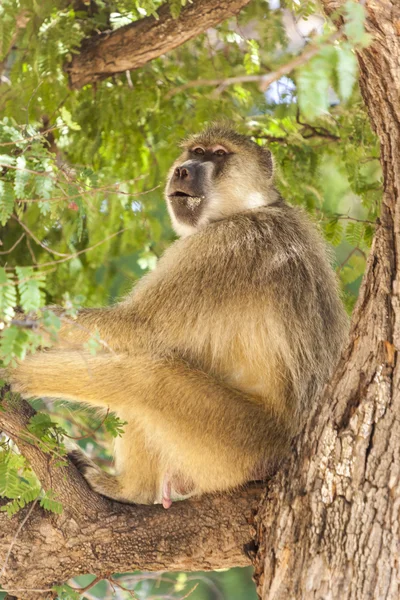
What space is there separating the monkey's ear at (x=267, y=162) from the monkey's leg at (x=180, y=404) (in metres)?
1.93

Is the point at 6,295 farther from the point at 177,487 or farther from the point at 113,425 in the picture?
A: the point at 177,487

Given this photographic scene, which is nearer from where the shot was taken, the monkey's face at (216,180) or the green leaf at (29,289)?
the green leaf at (29,289)

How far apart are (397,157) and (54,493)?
2516 mm

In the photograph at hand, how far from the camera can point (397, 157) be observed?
3773 millimetres

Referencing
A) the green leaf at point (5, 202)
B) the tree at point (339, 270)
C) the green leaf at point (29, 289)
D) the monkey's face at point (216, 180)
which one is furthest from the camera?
the monkey's face at point (216, 180)

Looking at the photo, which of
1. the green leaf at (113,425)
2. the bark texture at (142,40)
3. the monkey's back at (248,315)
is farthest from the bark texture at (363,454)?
the bark texture at (142,40)

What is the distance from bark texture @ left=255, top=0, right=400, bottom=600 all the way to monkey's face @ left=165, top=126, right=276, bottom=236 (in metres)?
1.92

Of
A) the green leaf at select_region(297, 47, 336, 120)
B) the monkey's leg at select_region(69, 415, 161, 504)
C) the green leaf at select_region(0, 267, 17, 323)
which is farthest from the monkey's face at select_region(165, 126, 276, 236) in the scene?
the green leaf at select_region(297, 47, 336, 120)

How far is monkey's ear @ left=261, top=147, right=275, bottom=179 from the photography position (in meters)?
5.97

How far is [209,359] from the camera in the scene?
4.88 meters

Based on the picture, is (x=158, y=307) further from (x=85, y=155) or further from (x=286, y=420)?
(x=85, y=155)

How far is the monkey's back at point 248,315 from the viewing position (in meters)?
4.79

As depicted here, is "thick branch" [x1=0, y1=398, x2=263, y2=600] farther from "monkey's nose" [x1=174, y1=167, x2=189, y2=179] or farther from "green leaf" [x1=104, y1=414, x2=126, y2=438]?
"monkey's nose" [x1=174, y1=167, x2=189, y2=179]

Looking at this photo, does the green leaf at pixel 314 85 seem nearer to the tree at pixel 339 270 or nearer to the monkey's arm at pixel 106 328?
the tree at pixel 339 270
